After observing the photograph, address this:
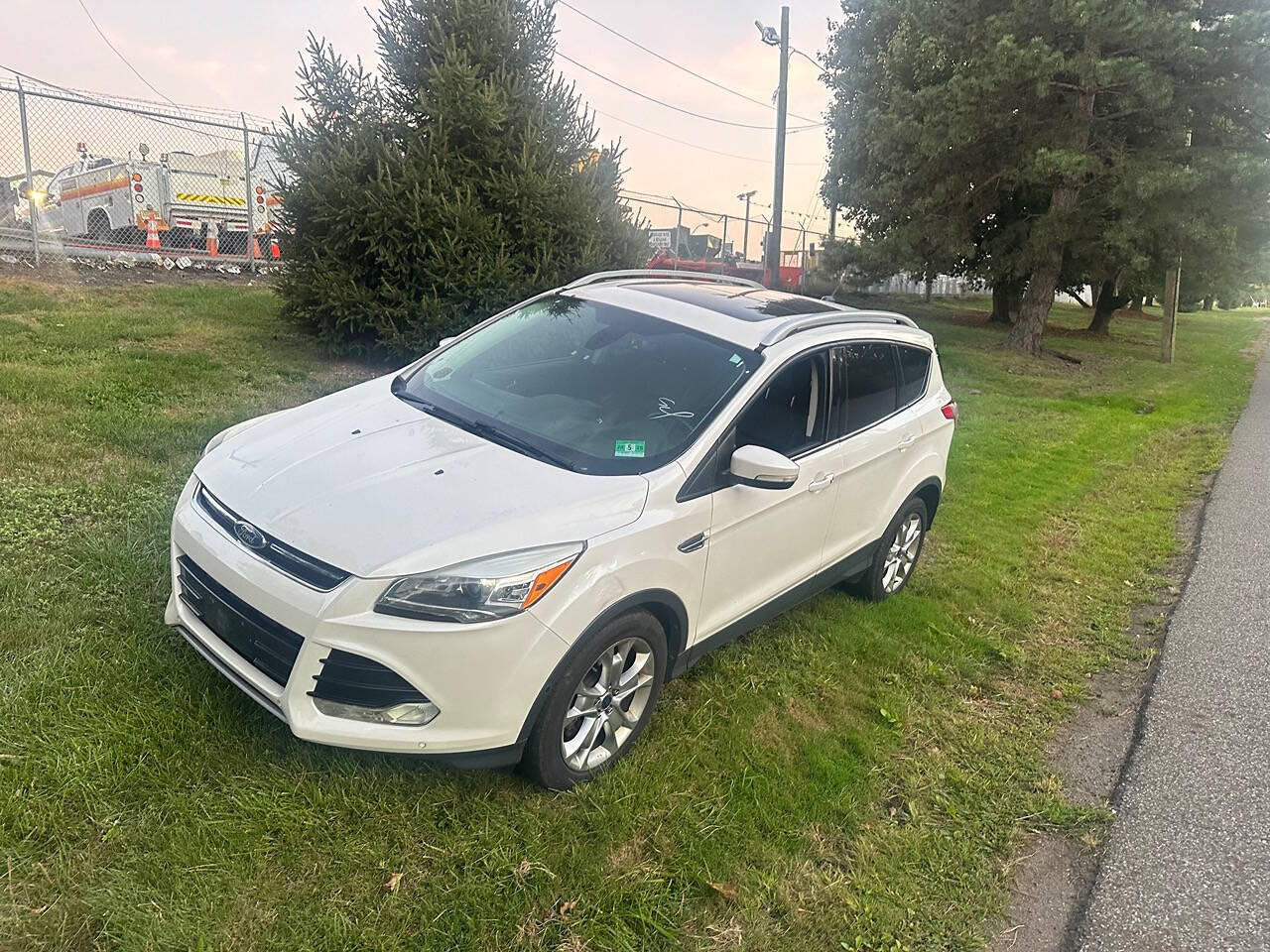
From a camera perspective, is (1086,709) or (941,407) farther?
(941,407)

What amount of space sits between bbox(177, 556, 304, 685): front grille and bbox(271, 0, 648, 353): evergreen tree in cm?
568

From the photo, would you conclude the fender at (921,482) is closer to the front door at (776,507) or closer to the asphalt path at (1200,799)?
the front door at (776,507)

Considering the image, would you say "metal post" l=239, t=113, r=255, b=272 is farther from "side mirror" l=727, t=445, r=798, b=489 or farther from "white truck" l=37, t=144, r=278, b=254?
"side mirror" l=727, t=445, r=798, b=489

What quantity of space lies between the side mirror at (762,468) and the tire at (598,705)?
0.66 m

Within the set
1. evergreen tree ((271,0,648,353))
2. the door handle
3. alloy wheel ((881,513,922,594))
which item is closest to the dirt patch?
alloy wheel ((881,513,922,594))

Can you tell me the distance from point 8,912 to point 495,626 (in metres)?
1.47

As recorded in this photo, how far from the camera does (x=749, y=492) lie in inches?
135

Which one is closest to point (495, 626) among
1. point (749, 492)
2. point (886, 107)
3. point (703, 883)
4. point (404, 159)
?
point (703, 883)

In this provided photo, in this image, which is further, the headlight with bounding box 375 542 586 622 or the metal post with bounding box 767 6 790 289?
the metal post with bounding box 767 6 790 289

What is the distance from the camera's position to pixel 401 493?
288 cm

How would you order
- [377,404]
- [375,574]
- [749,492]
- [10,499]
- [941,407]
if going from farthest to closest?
[941,407], [10,499], [377,404], [749,492], [375,574]

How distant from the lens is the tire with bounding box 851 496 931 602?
473 centimetres

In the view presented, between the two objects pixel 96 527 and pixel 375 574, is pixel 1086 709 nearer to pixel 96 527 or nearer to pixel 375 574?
pixel 375 574

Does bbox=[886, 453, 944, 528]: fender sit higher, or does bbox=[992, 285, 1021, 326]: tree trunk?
bbox=[992, 285, 1021, 326]: tree trunk
